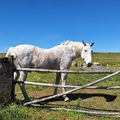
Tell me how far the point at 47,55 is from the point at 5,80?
2.20 m

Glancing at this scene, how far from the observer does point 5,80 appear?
653 cm

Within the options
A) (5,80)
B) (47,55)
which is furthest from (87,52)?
(5,80)

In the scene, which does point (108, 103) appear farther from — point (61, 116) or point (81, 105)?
point (61, 116)

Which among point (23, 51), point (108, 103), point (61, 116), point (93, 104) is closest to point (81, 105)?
point (93, 104)

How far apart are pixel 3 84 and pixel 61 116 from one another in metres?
2.12

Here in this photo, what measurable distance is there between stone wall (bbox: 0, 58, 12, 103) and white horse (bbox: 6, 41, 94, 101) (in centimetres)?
84

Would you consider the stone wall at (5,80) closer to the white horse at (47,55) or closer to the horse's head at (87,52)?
the white horse at (47,55)

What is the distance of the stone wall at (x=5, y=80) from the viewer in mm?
6430

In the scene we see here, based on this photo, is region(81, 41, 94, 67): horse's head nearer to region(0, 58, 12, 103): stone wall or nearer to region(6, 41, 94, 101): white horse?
region(6, 41, 94, 101): white horse

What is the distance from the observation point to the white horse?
7530 mm

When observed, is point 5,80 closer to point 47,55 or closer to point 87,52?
point 47,55

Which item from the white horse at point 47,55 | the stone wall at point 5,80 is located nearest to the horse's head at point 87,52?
the white horse at point 47,55

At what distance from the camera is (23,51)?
752 cm

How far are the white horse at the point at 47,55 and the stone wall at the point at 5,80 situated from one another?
84 cm
